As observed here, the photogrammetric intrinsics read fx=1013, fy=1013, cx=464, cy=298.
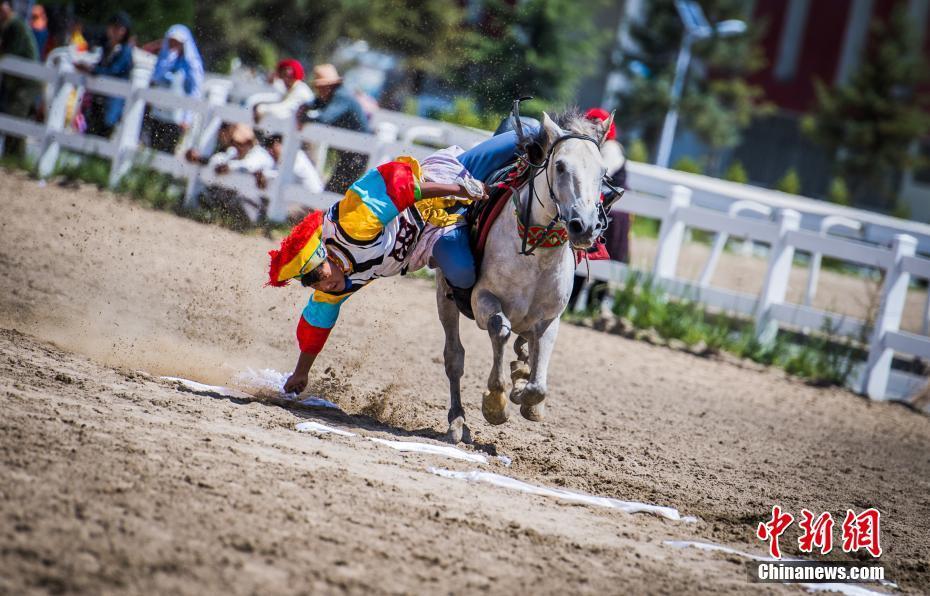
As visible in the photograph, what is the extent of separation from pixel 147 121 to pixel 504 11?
44.0 feet

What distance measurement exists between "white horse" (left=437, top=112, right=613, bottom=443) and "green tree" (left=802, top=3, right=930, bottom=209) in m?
27.2

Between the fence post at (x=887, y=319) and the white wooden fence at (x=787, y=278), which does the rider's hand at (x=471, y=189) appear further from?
the fence post at (x=887, y=319)

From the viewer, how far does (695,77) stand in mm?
33250

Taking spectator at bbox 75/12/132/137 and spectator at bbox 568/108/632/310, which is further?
spectator at bbox 75/12/132/137

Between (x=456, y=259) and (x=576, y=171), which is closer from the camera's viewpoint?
(x=576, y=171)

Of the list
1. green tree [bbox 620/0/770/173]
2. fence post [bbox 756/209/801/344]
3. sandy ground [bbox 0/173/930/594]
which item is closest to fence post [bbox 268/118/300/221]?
sandy ground [bbox 0/173/930/594]

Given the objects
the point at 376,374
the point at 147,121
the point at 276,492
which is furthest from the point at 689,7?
the point at 276,492

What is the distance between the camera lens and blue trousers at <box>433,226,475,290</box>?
571 centimetres

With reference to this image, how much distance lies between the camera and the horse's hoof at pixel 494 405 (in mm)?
5598

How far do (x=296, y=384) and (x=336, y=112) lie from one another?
7.06m

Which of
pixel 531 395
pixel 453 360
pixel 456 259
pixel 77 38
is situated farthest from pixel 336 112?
pixel 77 38

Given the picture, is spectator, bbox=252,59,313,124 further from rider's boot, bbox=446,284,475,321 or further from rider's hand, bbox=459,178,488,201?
rider's hand, bbox=459,178,488,201

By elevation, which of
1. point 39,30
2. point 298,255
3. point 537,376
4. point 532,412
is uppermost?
point 39,30

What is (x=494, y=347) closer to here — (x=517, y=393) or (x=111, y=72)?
(x=517, y=393)
